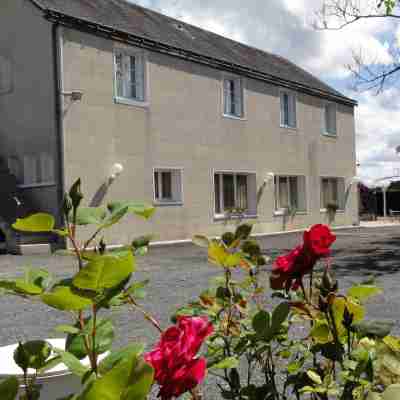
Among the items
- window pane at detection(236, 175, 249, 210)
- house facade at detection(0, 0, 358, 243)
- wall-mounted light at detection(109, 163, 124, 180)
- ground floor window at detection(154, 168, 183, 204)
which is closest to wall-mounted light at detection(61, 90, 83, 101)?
house facade at detection(0, 0, 358, 243)

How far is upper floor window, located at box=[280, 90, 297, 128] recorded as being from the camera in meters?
21.4

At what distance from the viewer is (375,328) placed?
1.20m

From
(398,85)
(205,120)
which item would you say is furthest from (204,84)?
(398,85)

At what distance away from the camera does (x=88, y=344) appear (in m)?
1.03

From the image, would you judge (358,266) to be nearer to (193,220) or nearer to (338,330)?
(193,220)

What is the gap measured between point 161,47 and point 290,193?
8.56m

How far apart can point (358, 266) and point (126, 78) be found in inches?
348

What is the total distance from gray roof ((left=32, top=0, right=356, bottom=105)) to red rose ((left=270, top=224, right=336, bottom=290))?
13.6m

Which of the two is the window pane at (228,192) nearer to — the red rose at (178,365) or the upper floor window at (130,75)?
the upper floor window at (130,75)

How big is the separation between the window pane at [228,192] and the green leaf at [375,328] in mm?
17443

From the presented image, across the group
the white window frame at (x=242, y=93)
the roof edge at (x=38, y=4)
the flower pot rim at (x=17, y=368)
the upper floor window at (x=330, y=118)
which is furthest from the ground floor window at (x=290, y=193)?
the flower pot rim at (x=17, y=368)

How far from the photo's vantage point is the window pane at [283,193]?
2097cm

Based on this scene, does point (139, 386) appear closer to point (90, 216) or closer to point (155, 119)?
point (90, 216)

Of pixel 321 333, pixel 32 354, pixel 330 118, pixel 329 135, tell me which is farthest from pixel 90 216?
pixel 330 118
